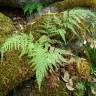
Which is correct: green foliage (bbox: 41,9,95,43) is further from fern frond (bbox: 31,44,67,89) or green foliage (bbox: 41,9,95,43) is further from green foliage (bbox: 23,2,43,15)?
green foliage (bbox: 23,2,43,15)

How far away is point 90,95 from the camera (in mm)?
4246

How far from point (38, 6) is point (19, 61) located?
2.38 meters

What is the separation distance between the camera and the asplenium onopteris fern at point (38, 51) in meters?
3.70

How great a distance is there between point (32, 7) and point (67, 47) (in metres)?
2.03

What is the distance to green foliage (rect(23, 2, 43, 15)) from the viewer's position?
613 cm

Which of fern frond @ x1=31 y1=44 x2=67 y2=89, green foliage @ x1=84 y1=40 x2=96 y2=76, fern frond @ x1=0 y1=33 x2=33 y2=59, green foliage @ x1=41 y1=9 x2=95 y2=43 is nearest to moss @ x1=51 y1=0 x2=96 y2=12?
green foliage @ x1=41 y1=9 x2=95 y2=43

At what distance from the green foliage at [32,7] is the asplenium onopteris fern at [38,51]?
198cm

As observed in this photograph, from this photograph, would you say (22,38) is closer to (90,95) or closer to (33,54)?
(33,54)

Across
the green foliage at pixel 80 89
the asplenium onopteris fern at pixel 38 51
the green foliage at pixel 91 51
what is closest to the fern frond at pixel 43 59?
the asplenium onopteris fern at pixel 38 51

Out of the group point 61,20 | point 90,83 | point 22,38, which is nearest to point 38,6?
point 61,20

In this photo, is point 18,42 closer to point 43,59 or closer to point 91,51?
point 43,59

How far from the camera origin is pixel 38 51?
395 centimetres

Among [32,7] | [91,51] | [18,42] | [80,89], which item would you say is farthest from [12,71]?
[32,7]

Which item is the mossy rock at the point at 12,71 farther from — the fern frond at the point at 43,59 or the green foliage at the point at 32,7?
the green foliage at the point at 32,7
